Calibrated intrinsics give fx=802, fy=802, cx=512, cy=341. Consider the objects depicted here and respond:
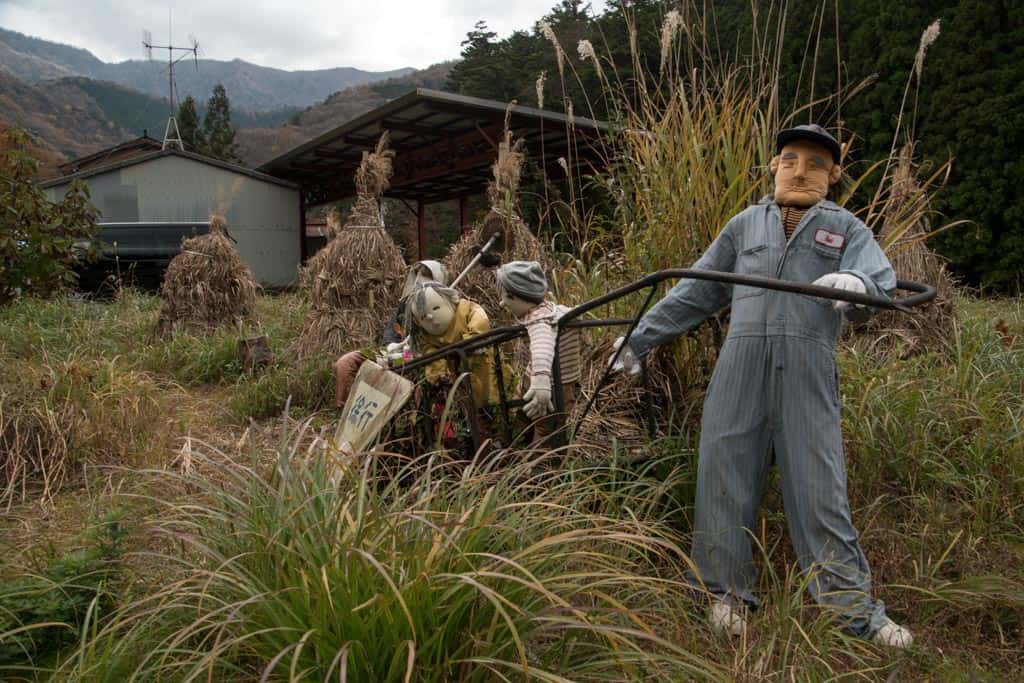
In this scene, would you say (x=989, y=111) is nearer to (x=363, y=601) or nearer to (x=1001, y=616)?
(x=1001, y=616)

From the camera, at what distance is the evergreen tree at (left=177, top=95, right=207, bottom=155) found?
36034 mm

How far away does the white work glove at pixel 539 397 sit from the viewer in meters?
2.76

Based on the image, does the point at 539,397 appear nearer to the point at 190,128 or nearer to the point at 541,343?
the point at 541,343

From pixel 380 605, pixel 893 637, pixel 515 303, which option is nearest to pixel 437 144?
pixel 515 303

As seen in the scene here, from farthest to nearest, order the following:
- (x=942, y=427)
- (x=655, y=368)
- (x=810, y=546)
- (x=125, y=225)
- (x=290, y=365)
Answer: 1. (x=125, y=225)
2. (x=290, y=365)
3. (x=942, y=427)
4. (x=655, y=368)
5. (x=810, y=546)

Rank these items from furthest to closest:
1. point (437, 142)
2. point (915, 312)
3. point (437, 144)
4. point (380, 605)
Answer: point (437, 142), point (437, 144), point (915, 312), point (380, 605)

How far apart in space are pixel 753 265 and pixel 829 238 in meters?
0.23

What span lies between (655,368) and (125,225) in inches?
554

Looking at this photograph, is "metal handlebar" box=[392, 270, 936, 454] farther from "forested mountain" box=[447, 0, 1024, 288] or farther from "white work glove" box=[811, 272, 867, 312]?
"forested mountain" box=[447, 0, 1024, 288]

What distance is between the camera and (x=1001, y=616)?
2.45 metres

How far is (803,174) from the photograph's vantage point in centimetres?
247

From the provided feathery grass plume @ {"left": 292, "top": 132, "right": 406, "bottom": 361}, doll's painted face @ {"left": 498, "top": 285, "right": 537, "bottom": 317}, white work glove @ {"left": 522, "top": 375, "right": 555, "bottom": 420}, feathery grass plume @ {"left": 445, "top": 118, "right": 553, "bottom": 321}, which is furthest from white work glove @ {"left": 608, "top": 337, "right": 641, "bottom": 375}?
feathery grass plume @ {"left": 292, "top": 132, "right": 406, "bottom": 361}

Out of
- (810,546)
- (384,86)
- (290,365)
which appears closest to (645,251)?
(810,546)

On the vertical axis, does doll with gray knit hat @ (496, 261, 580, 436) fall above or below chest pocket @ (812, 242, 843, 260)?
below
